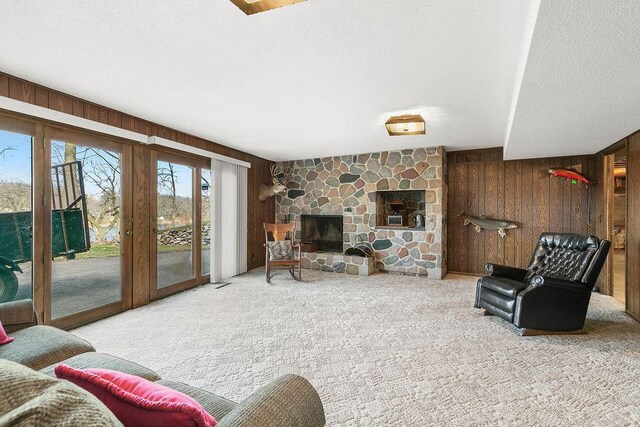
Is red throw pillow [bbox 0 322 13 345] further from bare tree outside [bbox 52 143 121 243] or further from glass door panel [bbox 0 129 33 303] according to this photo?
bare tree outside [bbox 52 143 121 243]

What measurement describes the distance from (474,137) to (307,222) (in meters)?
3.47

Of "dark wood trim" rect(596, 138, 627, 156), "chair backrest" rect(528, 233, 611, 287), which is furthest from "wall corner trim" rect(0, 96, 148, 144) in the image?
"dark wood trim" rect(596, 138, 627, 156)

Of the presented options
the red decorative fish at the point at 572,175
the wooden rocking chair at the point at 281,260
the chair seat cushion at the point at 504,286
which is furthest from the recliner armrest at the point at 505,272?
the wooden rocking chair at the point at 281,260

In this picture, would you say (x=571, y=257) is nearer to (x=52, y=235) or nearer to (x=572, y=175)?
(x=572, y=175)

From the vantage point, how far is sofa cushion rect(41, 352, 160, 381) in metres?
1.34

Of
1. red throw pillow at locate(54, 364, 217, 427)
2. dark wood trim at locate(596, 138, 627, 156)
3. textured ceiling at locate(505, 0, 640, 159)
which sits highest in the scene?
textured ceiling at locate(505, 0, 640, 159)

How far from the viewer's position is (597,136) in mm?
3523

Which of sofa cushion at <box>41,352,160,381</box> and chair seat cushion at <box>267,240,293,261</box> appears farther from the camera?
chair seat cushion at <box>267,240,293,261</box>

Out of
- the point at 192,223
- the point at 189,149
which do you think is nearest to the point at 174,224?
the point at 192,223

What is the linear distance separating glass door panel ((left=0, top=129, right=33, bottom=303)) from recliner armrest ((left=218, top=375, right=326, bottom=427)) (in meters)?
3.00

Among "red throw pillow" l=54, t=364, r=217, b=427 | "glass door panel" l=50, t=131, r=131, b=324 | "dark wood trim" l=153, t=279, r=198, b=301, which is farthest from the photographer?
"dark wood trim" l=153, t=279, r=198, b=301

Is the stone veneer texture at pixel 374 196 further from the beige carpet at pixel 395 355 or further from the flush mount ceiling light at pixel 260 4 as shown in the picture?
the flush mount ceiling light at pixel 260 4

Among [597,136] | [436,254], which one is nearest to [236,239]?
[436,254]

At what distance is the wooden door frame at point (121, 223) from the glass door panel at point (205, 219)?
119cm
